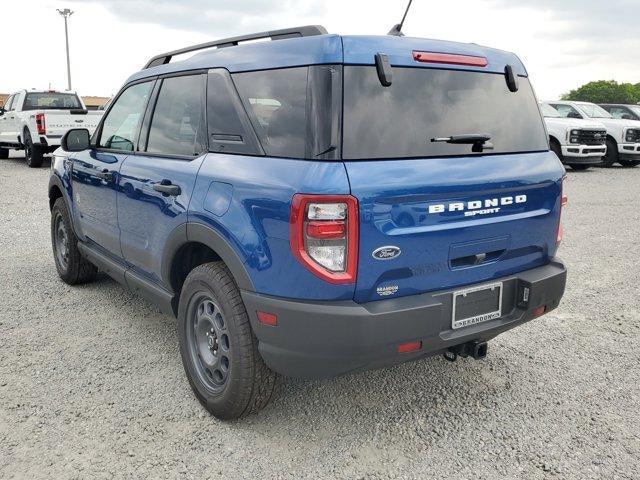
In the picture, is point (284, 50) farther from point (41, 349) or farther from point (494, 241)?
point (41, 349)

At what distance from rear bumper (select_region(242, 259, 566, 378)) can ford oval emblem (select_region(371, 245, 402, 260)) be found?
0.66ft

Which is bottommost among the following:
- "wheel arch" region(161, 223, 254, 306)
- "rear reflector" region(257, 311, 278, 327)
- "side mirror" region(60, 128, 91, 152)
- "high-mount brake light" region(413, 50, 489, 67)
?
"rear reflector" region(257, 311, 278, 327)

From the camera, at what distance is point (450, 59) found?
276 centimetres

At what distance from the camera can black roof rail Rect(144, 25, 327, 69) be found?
274 cm

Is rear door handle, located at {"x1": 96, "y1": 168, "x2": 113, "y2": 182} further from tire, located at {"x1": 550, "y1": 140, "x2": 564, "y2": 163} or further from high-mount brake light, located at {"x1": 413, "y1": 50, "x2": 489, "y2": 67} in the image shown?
tire, located at {"x1": 550, "y1": 140, "x2": 564, "y2": 163}

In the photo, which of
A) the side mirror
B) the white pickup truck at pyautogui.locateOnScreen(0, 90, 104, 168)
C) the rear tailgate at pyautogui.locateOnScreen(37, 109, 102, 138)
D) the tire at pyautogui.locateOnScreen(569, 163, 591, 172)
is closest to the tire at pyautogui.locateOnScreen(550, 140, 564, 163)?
the tire at pyautogui.locateOnScreen(569, 163, 591, 172)

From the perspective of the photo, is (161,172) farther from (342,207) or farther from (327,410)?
(327,410)

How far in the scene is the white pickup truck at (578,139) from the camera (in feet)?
46.4

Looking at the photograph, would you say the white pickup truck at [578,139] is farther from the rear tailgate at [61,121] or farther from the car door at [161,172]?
the car door at [161,172]

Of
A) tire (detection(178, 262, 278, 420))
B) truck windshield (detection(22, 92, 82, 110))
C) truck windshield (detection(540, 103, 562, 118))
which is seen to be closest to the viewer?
tire (detection(178, 262, 278, 420))

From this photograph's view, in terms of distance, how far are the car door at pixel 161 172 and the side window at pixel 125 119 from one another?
0.16 meters

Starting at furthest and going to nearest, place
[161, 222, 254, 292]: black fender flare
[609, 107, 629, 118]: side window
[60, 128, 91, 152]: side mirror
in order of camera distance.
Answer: [609, 107, 629, 118]: side window < [60, 128, 91, 152]: side mirror < [161, 222, 254, 292]: black fender flare

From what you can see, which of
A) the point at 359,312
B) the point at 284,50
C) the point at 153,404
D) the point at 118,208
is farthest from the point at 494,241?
the point at 118,208

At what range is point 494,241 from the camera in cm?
275
